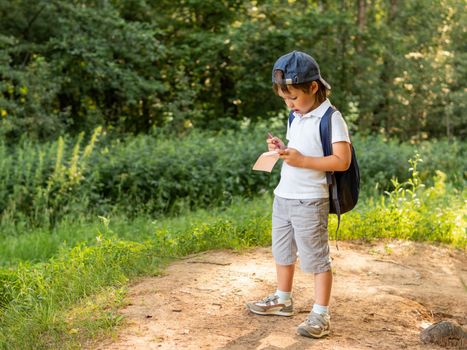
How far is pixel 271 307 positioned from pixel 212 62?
1184 centimetres

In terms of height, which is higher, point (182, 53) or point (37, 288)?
point (182, 53)

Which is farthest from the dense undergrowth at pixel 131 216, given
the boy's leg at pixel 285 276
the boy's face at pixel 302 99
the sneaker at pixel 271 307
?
the boy's face at pixel 302 99

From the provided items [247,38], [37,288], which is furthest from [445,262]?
[247,38]

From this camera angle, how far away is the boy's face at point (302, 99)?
379 centimetres

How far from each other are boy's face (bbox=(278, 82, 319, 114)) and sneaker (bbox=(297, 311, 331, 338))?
44.2 inches

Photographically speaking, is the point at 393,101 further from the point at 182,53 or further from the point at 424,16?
the point at 182,53

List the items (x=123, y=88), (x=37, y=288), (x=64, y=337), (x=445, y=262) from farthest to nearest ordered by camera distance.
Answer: (x=123, y=88) → (x=445, y=262) → (x=37, y=288) → (x=64, y=337)

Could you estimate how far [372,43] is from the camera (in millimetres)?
16734

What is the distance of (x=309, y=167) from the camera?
3701 mm

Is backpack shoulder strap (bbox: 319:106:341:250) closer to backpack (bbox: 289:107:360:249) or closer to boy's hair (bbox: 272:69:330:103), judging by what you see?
backpack (bbox: 289:107:360:249)

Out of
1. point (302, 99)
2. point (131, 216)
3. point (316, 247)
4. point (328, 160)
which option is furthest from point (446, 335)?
point (131, 216)

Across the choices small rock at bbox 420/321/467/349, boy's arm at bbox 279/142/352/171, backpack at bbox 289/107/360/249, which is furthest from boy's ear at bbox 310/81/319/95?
small rock at bbox 420/321/467/349

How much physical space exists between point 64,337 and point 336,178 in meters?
1.69

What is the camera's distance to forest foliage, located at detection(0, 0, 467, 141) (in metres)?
12.5
